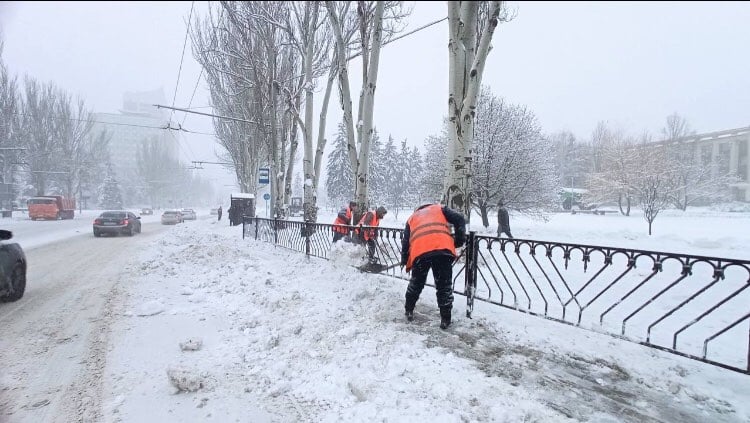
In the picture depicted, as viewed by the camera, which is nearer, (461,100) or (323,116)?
(461,100)

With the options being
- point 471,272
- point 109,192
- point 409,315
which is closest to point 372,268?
point 409,315

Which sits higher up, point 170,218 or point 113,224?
point 113,224

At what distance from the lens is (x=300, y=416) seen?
2574 mm

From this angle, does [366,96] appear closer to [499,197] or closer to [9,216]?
[499,197]

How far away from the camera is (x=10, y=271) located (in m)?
5.27

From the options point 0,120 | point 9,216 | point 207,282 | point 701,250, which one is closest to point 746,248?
point 701,250

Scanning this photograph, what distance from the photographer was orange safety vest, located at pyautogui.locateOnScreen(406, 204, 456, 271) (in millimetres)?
3938

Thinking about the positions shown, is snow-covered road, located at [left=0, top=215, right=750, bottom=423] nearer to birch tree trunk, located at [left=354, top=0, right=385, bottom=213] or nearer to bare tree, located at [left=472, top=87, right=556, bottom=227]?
birch tree trunk, located at [left=354, top=0, right=385, bottom=213]

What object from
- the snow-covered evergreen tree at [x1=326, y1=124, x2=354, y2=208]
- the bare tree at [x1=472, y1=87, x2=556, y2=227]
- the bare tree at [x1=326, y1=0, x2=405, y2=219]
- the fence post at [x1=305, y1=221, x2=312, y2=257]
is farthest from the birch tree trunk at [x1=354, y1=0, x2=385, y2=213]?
the snow-covered evergreen tree at [x1=326, y1=124, x2=354, y2=208]

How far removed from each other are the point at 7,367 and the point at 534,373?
494 cm

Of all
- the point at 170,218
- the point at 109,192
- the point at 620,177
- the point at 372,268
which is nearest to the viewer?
the point at 372,268

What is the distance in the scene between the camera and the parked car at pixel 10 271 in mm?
5113

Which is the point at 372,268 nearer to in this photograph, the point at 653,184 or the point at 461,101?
the point at 461,101

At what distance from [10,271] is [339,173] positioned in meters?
40.5
